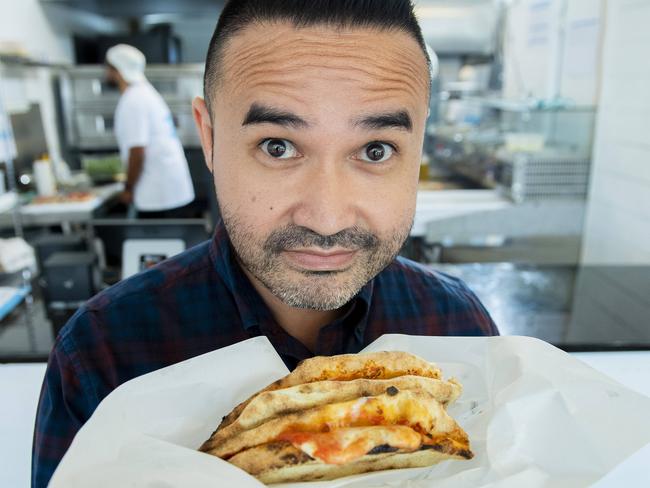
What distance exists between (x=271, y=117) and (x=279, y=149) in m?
0.05

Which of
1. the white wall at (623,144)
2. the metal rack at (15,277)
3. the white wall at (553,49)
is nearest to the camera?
the metal rack at (15,277)

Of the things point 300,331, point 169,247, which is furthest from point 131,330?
point 169,247

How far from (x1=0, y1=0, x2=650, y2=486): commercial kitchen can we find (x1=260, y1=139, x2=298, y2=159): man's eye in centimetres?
107

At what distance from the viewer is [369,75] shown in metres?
0.89

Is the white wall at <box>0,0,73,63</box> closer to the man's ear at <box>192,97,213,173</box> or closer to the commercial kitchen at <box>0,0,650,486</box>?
the commercial kitchen at <box>0,0,650,486</box>

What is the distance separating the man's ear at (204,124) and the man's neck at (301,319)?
0.86 feet

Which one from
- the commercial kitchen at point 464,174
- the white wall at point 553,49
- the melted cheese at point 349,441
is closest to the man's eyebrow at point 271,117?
the melted cheese at point 349,441

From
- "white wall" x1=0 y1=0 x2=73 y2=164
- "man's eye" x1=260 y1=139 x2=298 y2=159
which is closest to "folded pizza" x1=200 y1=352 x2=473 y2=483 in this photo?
"man's eye" x1=260 y1=139 x2=298 y2=159

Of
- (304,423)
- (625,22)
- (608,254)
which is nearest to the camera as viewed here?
(304,423)

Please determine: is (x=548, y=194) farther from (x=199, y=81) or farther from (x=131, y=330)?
(x=199, y=81)

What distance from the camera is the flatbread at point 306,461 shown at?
57 centimetres

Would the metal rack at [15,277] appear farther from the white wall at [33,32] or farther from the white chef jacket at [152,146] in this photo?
the white chef jacket at [152,146]

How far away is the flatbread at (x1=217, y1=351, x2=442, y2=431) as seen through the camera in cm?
69

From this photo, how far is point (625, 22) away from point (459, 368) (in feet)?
10.9
